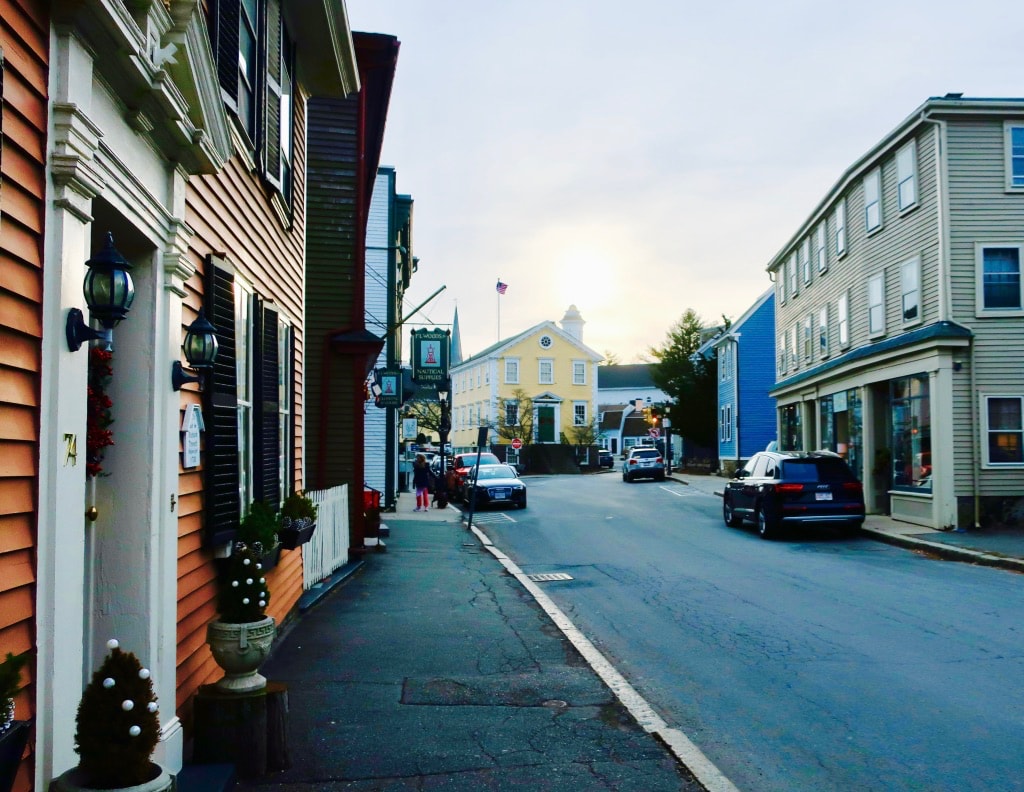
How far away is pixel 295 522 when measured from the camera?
8453 millimetres

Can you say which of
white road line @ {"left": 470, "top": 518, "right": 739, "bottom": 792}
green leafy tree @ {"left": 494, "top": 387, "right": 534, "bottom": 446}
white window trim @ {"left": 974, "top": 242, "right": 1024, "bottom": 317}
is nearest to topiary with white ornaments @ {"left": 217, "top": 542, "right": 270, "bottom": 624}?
white road line @ {"left": 470, "top": 518, "right": 739, "bottom": 792}

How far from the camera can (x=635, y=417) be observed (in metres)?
87.1

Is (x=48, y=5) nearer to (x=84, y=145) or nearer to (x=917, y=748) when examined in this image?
(x=84, y=145)

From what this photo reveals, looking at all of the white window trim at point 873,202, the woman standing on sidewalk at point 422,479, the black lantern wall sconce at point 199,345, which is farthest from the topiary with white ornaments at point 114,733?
the woman standing on sidewalk at point 422,479

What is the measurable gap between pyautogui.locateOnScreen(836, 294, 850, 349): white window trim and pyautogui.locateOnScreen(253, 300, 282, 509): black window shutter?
20.8 m

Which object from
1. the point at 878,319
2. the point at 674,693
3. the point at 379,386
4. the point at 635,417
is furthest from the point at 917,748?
the point at 635,417

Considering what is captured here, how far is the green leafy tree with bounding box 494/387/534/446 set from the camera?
2682 inches

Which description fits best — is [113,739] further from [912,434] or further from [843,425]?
[843,425]

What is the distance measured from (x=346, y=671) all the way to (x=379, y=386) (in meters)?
19.1

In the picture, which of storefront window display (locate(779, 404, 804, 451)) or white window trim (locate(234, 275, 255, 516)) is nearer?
white window trim (locate(234, 275, 255, 516))

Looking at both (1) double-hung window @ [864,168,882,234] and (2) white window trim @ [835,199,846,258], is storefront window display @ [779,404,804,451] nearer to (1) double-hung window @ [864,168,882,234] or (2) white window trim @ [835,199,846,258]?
(2) white window trim @ [835,199,846,258]

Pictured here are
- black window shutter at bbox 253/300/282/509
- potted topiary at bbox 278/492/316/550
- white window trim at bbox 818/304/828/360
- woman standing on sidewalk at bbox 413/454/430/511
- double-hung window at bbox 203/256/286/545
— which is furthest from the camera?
white window trim at bbox 818/304/828/360

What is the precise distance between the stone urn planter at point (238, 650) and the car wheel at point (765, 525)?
50.0 ft

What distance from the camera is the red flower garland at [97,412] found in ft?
15.0
